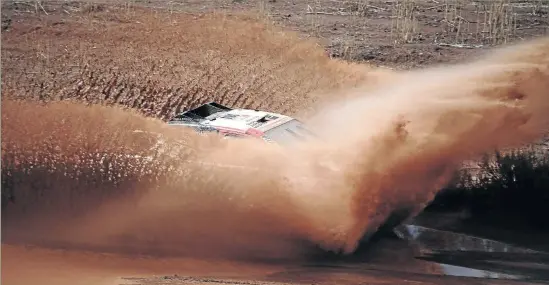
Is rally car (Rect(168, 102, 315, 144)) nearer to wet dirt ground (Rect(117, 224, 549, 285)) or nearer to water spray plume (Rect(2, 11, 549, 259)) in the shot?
water spray plume (Rect(2, 11, 549, 259))

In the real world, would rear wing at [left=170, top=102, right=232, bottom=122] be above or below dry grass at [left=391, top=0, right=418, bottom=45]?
below

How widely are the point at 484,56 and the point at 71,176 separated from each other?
187 inches

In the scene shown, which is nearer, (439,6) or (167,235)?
(167,235)

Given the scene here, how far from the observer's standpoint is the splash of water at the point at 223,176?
25.9 feet

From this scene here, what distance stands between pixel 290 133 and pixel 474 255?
2.25 metres

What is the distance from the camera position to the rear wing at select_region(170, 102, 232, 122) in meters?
8.33

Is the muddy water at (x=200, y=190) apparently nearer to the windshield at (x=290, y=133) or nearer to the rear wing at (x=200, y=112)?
the windshield at (x=290, y=133)

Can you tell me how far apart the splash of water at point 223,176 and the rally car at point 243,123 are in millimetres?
116

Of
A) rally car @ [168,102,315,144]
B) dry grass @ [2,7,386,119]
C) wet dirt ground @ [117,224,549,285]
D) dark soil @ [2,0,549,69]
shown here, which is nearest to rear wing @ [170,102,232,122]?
rally car @ [168,102,315,144]

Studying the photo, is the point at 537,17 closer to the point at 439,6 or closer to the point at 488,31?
the point at 488,31

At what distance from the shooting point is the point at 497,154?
849 cm

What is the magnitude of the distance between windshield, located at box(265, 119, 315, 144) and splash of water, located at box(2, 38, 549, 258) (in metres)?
0.11

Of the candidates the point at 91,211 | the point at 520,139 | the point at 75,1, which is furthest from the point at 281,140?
the point at 75,1

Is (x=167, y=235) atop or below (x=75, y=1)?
below
